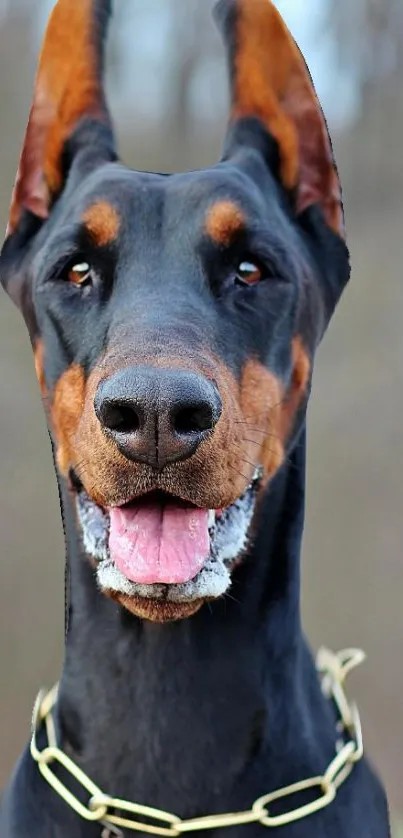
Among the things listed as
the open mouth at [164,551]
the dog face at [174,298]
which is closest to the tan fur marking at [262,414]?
the dog face at [174,298]

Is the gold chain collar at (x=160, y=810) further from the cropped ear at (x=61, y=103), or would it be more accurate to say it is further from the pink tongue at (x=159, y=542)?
the cropped ear at (x=61, y=103)

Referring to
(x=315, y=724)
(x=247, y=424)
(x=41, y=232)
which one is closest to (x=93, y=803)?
(x=315, y=724)

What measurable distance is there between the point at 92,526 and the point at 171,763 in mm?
469

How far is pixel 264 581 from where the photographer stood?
183 cm

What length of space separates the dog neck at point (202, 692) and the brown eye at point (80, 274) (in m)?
0.46

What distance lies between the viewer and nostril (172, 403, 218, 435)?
4.48ft

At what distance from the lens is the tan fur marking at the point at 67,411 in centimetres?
173

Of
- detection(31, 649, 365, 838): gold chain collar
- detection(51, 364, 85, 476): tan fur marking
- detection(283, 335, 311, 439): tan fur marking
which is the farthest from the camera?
detection(283, 335, 311, 439): tan fur marking

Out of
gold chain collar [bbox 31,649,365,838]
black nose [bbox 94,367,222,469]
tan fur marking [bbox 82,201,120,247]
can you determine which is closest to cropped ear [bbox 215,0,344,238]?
tan fur marking [bbox 82,201,120,247]

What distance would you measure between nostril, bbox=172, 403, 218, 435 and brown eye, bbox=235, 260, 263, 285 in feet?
1.56

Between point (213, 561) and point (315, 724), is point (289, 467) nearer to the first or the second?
point (213, 561)

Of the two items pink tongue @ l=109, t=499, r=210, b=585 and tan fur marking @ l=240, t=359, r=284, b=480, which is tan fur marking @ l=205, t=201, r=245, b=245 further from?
pink tongue @ l=109, t=499, r=210, b=585

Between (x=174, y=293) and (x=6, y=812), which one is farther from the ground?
(x=174, y=293)

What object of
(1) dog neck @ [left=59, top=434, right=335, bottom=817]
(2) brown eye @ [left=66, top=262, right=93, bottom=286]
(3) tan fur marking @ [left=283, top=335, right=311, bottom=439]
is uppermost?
(2) brown eye @ [left=66, top=262, right=93, bottom=286]
